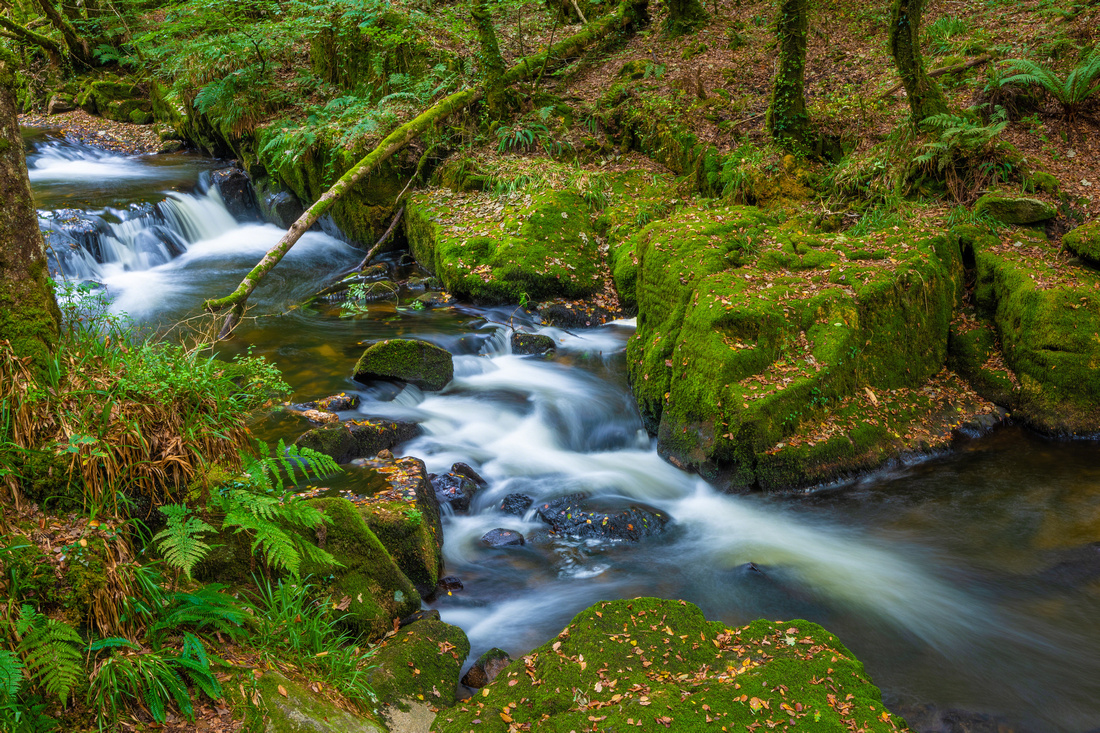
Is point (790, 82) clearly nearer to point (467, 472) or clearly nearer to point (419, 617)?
point (467, 472)

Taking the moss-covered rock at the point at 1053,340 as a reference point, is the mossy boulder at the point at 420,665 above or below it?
below

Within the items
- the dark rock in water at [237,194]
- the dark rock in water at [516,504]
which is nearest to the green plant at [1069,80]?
the dark rock in water at [516,504]

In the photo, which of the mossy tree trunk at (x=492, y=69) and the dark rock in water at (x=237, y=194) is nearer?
the mossy tree trunk at (x=492, y=69)

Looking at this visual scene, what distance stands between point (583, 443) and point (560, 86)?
9805 millimetres

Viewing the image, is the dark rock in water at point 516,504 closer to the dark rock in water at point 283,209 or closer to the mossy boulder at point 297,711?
the mossy boulder at point 297,711

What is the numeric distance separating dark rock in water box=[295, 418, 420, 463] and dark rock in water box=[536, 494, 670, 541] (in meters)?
1.71

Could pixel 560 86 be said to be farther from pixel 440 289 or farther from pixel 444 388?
pixel 444 388

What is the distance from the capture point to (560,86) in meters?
14.5

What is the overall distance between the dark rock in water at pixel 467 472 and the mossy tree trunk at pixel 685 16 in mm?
12617

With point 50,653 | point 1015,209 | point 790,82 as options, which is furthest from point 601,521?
point 790,82

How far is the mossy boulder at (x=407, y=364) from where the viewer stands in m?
7.86

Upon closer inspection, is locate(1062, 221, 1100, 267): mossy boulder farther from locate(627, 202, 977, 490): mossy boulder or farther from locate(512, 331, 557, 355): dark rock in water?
locate(512, 331, 557, 355): dark rock in water

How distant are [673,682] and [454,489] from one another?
341 cm

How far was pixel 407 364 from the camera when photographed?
810 cm
